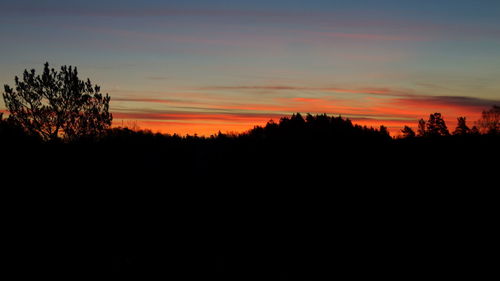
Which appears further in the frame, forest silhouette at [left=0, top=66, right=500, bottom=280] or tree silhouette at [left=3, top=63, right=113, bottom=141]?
tree silhouette at [left=3, top=63, right=113, bottom=141]

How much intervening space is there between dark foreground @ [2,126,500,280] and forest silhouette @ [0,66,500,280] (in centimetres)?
5

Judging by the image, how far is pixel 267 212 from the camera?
13.9 meters

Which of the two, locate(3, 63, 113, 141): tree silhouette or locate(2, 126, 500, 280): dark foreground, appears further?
locate(3, 63, 113, 141): tree silhouette

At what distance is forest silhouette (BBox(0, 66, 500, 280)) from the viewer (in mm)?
10805

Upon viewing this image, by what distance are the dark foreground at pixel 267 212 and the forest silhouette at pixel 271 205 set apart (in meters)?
0.05

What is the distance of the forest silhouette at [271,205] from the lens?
425 inches

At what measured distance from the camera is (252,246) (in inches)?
472

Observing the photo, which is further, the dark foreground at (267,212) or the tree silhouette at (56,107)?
the tree silhouette at (56,107)

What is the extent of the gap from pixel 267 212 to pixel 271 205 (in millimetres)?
367

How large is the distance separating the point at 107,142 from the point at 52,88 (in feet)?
53.4

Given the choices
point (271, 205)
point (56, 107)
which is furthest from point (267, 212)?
point (56, 107)

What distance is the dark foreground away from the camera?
418 inches

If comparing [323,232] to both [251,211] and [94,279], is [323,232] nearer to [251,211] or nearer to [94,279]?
[251,211]

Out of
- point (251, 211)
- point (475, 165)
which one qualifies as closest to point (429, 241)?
point (475, 165)
